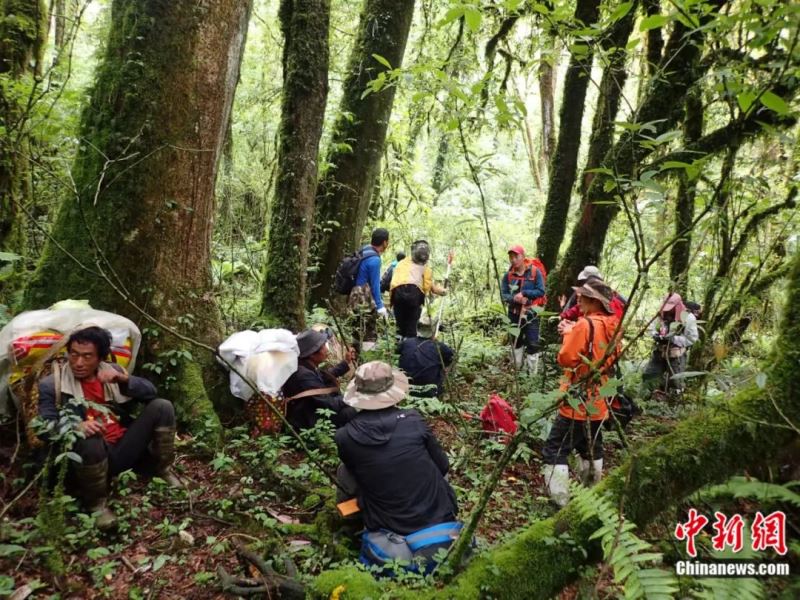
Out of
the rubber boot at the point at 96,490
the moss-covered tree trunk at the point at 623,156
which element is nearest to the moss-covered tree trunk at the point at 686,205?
the moss-covered tree trunk at the point at 623,156

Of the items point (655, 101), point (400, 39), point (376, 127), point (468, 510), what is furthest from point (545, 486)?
point (400, 39)

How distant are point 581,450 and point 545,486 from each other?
532mm

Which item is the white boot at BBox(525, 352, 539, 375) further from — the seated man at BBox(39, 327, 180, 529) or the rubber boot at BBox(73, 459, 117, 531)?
the rubber boot at BBox(73, 459, 117, 531)

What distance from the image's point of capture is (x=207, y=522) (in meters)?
3.68

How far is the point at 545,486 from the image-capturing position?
4.64 metres

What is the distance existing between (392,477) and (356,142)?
6139mm

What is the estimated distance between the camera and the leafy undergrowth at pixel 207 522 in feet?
9.75

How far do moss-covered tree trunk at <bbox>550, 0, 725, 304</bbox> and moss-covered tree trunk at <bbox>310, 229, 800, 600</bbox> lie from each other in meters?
3.24

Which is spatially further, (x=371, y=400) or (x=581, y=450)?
(x=581, y=450)

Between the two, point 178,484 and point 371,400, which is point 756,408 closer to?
point 371,400

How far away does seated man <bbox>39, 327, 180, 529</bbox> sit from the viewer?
3439 mm

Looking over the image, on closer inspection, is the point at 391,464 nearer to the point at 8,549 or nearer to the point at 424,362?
the point at 8,549

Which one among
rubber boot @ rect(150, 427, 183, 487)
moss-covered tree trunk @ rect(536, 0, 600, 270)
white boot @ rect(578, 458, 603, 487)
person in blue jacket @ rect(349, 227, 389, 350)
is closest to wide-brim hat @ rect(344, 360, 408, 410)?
rubber boot @ rect(150, 427, 183, 487)

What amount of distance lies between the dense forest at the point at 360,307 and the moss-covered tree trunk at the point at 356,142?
0.12 ft
